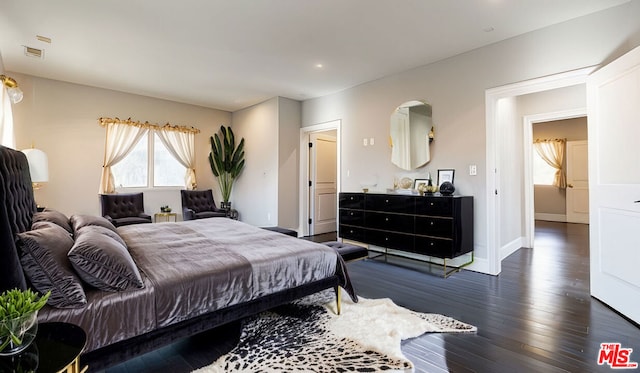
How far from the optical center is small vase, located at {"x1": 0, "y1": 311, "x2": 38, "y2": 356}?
3.12ft

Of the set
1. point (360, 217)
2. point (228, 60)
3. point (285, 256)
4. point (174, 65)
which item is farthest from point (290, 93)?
point (285, 256)

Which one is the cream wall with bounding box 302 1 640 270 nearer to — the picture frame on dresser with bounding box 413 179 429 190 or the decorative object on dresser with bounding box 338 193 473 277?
the picture frame on dresser with bounding box 413 179 429 190

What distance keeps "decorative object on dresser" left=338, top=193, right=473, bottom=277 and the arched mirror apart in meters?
0.67

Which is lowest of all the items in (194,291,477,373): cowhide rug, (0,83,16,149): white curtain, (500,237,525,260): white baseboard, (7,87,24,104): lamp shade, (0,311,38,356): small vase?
(194,291,477,373): cowhide rug

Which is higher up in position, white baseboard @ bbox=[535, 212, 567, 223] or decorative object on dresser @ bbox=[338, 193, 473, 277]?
decorative object on dresser @ bbox=[338, 193, 473, 277]

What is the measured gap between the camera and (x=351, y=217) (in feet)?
15.0

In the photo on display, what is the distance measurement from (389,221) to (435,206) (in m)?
0.69

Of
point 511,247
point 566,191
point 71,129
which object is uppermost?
point 71,129

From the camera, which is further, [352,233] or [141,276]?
[352,233]

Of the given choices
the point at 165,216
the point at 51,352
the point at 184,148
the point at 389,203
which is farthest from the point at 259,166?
the point at 51,352

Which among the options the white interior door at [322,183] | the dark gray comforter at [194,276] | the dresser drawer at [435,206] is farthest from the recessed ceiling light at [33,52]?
the dresser drawer at [435,206]

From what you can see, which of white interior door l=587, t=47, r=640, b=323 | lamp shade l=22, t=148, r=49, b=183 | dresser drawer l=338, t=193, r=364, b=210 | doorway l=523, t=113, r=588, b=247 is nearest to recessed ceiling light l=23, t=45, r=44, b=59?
lamp shade l=22, t=148, r=49, b=183

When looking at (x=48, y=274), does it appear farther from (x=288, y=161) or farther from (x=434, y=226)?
(x=288, y=161)

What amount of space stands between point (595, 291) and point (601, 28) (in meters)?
2.49
